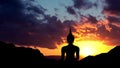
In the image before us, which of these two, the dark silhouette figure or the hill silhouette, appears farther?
the dark silhouette figure

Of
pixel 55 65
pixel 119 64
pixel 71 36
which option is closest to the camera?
pixel 119 64

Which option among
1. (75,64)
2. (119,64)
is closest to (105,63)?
(119,64)

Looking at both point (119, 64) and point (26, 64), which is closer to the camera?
point (119, 64)

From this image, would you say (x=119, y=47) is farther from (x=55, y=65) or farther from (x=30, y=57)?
(x=30, y=57)

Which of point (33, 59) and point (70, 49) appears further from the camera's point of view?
point (70, 49)

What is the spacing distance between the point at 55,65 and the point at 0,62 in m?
3.82

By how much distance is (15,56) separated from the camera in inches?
711

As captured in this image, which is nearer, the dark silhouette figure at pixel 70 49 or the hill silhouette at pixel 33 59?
the hill silhouette at pixel 33 59

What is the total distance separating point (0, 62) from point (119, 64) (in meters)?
8.03

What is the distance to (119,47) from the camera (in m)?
15.4

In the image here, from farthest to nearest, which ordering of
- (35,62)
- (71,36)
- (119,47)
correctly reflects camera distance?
(71,36)
(35,62)
(119,47)

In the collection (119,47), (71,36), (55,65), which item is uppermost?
(71,36)

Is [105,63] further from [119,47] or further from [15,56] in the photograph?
[15,56]

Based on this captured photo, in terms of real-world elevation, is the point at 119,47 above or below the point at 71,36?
below
